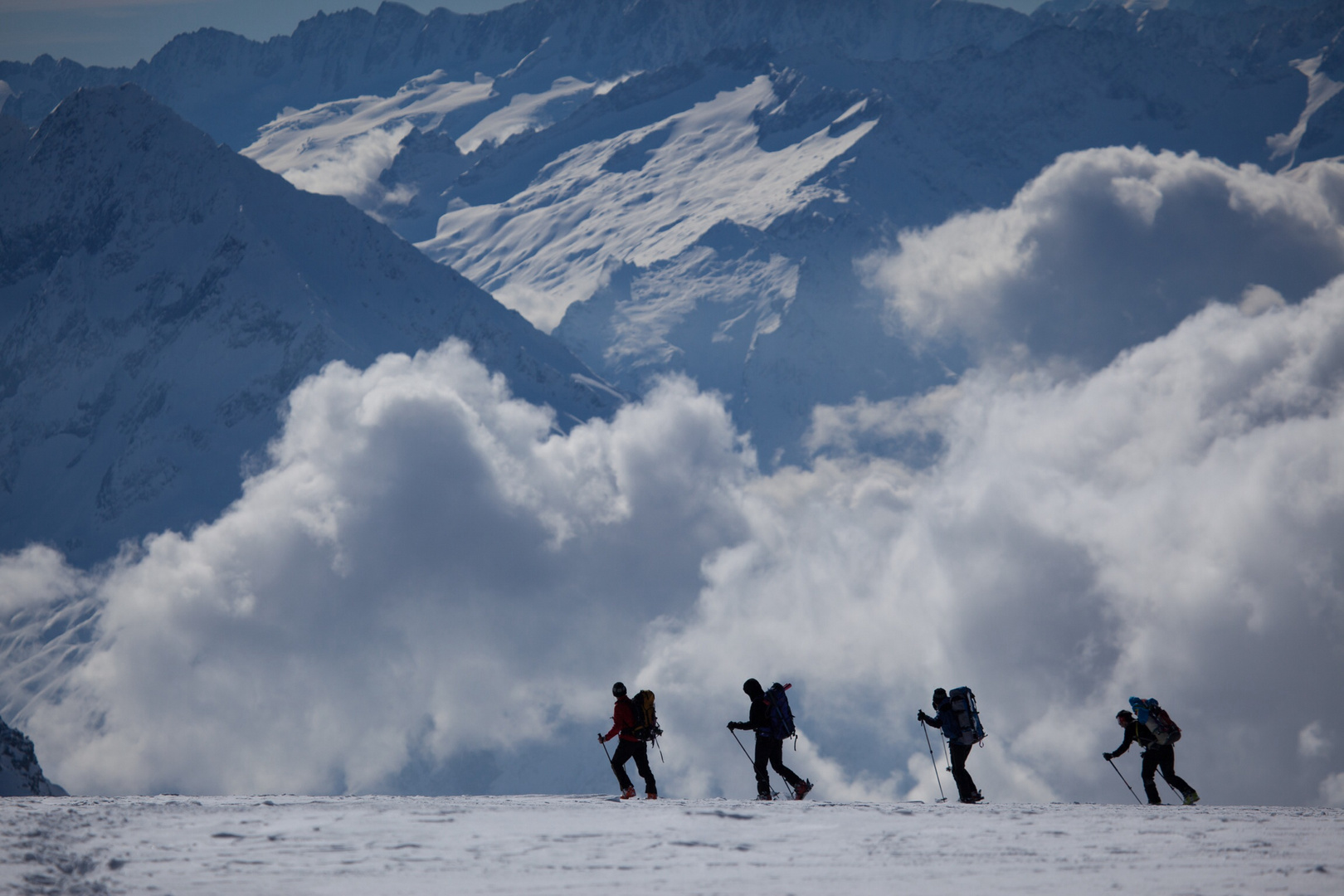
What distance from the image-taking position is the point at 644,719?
20.7 meters

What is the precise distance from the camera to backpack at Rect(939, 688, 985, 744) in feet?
69.5

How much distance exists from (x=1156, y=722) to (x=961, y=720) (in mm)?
3885

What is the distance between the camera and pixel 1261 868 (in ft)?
48.3

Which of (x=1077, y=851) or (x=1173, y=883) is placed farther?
(x=1077, y=851)

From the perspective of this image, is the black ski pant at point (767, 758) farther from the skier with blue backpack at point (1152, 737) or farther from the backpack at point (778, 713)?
the skier with blue backpack at point (1152, 737)

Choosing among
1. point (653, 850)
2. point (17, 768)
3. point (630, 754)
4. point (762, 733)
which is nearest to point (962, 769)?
point (762, 733)

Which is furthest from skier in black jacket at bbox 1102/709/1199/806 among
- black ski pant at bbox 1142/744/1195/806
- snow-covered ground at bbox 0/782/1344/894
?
snow-covered ground at bbox 0/782/1344/894

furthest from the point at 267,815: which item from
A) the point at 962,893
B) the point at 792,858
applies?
the point at 962,893

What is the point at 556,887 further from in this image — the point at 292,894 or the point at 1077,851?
the point at 1077,851

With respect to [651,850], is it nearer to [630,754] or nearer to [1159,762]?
[630,754]

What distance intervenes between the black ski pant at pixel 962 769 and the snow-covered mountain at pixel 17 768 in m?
41.6

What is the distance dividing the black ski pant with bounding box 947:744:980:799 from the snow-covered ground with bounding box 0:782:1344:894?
1363 mm

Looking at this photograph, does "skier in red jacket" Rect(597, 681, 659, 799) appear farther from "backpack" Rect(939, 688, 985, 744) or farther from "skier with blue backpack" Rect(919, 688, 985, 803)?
"backpack" Rect(939, 688, 985, 744)

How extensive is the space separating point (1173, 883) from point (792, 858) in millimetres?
4986
